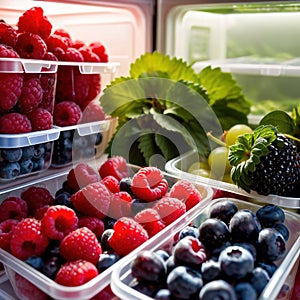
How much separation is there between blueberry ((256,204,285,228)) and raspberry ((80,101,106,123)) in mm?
497

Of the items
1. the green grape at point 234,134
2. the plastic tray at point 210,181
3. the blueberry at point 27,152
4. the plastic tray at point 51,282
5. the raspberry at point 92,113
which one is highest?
the raspberry at point 92,113

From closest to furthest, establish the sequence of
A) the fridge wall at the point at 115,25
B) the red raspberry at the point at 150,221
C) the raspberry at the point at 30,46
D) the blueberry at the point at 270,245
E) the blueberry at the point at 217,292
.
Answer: the blueberry at the point at 217,292 → the blueberry at the point at 270,245 → the red raspberry at the point at 150,221 → the raspberry at the point at 30,46 → the fridge wall at the point at 115,25

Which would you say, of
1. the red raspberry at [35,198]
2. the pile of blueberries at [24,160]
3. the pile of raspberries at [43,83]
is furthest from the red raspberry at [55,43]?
the red raspberry at [35,198]

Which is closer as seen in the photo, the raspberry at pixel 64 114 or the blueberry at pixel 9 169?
the blueberry at pixel 9 169

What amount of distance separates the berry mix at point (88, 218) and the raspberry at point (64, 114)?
13cm

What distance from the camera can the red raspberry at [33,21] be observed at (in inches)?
37.8

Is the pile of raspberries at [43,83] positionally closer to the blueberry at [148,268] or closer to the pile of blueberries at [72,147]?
the pile of blueberries at [72,147]

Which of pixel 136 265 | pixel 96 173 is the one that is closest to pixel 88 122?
pixel 96 173

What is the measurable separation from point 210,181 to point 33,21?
0.53 metres

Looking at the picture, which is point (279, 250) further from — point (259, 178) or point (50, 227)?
point (50, 227)

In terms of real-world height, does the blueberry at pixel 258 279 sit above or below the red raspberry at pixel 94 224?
below

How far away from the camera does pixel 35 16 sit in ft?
3.15

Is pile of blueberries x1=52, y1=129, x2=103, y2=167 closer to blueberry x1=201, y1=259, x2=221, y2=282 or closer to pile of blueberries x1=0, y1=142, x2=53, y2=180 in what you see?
pile of blueberries x1=0, y1=142, x2=53, y2=180

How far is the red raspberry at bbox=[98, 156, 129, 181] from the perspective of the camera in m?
1.01
